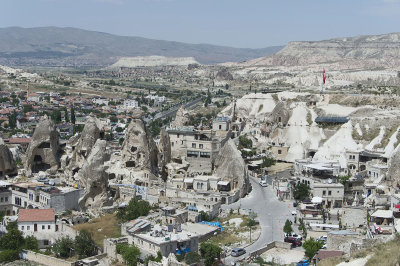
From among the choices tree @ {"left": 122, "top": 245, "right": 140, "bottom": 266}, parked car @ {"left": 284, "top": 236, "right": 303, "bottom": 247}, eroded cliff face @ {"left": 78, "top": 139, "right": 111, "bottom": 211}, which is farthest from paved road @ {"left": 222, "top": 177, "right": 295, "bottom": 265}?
eroded cliff face @ {"left": 78, "top": 139, "right": 111, "bottom": 211}

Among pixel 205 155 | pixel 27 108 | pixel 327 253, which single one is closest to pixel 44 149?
pixel 205 155

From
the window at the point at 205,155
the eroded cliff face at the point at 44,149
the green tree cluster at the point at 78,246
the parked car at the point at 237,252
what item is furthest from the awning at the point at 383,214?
the eroded cliff face at the point at 44,149

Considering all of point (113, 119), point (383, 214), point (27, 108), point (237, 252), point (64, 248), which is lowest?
point (64, 248)

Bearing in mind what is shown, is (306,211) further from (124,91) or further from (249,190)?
(124,91)

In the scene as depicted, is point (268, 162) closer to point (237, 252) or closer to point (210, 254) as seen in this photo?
point (237, 252)

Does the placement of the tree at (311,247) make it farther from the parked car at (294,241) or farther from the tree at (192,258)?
the tree at (192,258)

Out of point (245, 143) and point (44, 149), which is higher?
point (44, 149)

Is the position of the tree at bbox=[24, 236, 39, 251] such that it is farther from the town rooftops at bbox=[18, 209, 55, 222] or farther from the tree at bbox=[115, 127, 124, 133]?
the tree at bbox=[115, 127, 124, 133]
